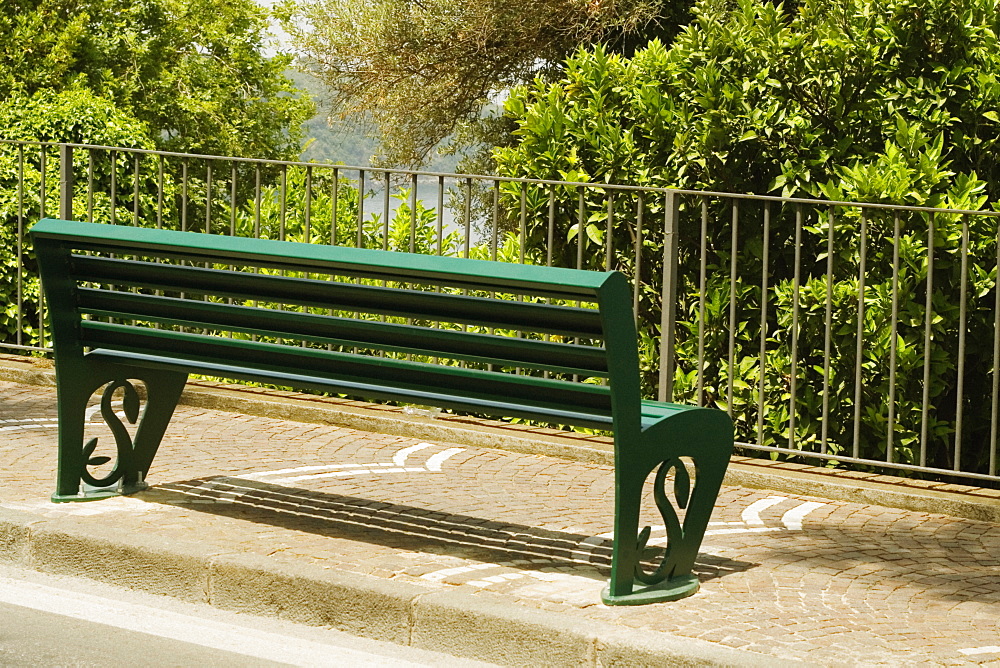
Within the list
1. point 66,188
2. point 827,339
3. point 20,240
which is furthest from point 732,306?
point 20,240

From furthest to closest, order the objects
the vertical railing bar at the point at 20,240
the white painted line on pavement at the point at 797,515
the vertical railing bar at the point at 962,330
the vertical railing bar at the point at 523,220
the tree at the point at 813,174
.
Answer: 1. the vertical railing bar at the point at 20,240
2. the vertical railing bar at the point at 523,220
3. the tree at the point at 813,174
4. the vertical railing bar at the point at 962,330
5. the white painted line on pavement at the point at 797,515

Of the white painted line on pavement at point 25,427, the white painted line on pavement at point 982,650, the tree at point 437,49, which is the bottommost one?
the white painted line on pavement at point 982,650

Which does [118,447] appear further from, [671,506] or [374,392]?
[671,506]

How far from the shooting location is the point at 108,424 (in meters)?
6.28

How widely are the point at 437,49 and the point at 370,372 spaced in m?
18.4

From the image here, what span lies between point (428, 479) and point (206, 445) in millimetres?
1319

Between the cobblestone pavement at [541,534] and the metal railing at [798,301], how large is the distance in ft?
2.58

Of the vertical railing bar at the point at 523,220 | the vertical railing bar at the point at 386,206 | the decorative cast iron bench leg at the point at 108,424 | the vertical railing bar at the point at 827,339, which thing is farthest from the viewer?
the vertical railing bar at the point at 386,206

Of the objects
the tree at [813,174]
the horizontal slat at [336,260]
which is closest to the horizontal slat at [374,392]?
Answer: the horizontal slat at [336,260]

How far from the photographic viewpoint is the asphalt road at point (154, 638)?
4.68 m

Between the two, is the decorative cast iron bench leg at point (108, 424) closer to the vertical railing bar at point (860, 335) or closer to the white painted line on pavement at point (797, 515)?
the white painted line on pavement at point (797, 515)

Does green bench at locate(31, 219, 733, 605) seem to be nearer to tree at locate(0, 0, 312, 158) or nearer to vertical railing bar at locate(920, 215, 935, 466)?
vertical railing bar at locate(920, 215, 935, 466)

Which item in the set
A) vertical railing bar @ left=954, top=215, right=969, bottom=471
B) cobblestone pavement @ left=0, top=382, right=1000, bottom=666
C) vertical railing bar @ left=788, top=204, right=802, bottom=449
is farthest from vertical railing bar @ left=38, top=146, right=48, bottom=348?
vertical railing bar @ left=954, top=215, right=969, bottom=471

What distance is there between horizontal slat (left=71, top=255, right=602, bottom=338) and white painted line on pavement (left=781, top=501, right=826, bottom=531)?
1933 millimetres
